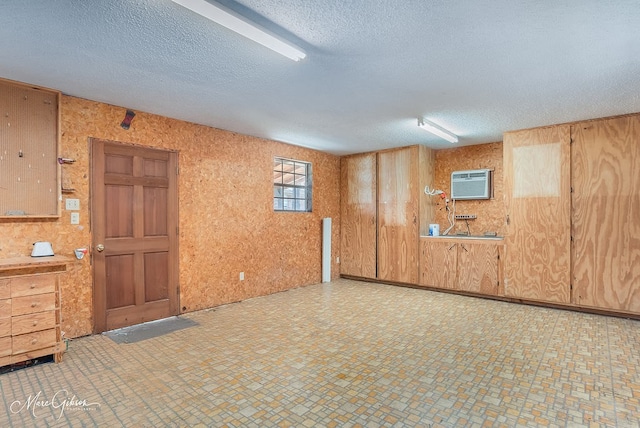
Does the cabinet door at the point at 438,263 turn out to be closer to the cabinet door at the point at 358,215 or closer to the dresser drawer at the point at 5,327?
the cabinet door at the point at 358,215

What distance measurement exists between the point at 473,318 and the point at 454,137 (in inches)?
109

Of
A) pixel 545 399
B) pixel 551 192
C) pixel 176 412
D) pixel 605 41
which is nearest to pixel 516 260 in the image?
pixel 551 192

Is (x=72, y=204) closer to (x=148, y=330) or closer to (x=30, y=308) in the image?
(x=30, y=308)

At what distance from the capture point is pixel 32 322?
288 centimetres

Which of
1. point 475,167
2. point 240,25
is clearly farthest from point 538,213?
point 240,25

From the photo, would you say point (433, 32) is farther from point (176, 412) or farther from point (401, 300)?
point (401, 300)

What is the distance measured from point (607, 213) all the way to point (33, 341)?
650cm

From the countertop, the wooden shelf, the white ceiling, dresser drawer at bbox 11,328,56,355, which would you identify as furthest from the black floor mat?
the countertop

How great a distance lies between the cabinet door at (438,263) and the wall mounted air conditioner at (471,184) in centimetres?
101

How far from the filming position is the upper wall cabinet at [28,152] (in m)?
Answer: 3.12

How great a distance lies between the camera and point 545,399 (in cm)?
234

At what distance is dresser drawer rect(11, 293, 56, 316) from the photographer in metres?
2.82

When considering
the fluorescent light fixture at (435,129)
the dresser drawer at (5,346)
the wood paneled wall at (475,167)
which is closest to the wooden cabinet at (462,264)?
the wood paneled wall at (475,167)

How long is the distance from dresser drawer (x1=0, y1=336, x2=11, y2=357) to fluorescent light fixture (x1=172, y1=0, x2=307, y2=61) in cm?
A: 300
